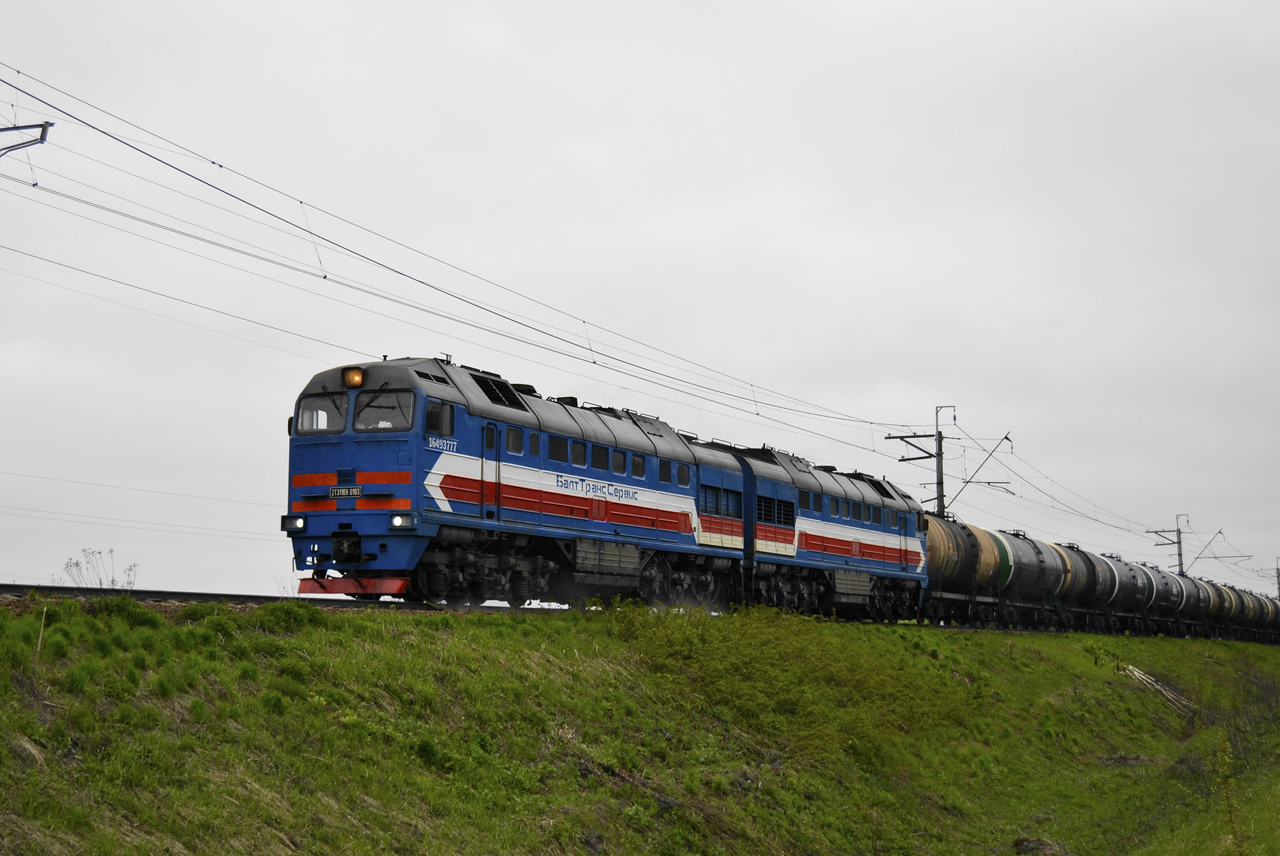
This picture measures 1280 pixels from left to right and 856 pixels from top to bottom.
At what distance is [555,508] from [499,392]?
2.78m

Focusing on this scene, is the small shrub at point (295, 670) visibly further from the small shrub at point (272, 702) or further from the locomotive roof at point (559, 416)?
the locomotive roof at point (559, 416)

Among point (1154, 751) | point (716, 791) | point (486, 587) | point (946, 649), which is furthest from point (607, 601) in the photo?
point (1154, 751)

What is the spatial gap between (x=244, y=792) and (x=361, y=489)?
389 inches

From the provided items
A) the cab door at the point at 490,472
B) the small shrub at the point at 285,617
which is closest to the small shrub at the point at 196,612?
the small shrub at the point at 285,617

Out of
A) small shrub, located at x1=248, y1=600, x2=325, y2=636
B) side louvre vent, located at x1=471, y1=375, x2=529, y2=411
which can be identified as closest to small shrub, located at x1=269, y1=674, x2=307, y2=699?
small shrub, located at x1=248, y1=600, x2=325, y2=636

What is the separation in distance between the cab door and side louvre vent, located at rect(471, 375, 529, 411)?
34.4 inches

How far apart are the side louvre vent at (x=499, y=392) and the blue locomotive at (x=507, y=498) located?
0.04 m

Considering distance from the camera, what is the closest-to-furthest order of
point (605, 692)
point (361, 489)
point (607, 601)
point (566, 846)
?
1. point (566, 846)
2. point (605, 692)
3. point (361, 489)
4. point (607, 601)

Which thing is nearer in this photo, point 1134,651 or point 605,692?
point 605,692

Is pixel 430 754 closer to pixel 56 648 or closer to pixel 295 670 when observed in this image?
pixel 295 670

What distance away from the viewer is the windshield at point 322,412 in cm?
2051

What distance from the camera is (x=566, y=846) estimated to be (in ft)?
→ 41.2

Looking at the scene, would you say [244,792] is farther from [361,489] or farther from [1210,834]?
[1210,834]

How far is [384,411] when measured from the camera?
20078 mm
